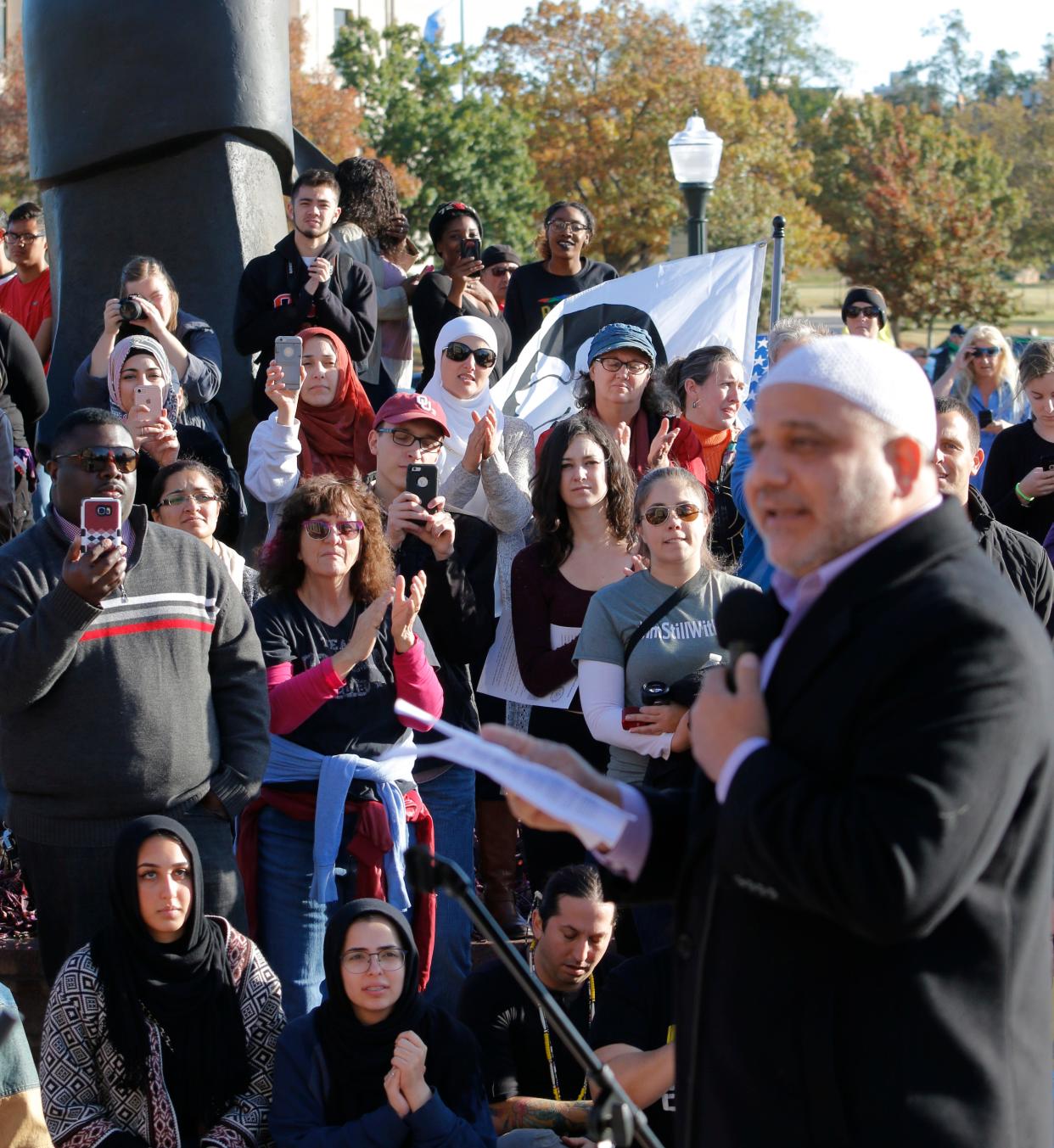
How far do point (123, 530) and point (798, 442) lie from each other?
10.2 ft

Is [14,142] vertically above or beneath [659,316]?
above

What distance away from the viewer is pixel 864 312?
8711 millimetres

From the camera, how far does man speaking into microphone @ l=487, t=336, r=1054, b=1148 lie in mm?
2047

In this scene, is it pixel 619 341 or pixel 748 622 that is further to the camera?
pixel 619 341

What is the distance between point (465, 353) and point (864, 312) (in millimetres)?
2676

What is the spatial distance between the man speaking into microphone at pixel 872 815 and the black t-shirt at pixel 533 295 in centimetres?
694

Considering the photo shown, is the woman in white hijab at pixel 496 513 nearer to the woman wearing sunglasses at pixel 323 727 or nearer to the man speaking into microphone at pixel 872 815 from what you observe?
the woman wearing sunglasses at pixel 323 727

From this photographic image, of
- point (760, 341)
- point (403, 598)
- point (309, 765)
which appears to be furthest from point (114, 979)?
point (760, 341)

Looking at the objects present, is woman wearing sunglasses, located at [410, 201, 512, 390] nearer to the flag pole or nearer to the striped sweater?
the flag pole

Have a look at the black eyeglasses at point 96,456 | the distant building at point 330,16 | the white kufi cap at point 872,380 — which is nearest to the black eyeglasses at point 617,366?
the black eyeglasses at point 96,456

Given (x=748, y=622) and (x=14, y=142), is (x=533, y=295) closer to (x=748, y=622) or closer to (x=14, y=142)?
(x=748, y=622)

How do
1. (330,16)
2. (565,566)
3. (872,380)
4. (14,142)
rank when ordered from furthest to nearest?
(330,16)
(14,142)
(565,566)
(872,380)

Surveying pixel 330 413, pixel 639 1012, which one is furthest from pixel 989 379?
pixel 639 1012

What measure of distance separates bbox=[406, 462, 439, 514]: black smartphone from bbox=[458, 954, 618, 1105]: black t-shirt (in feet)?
5.57
